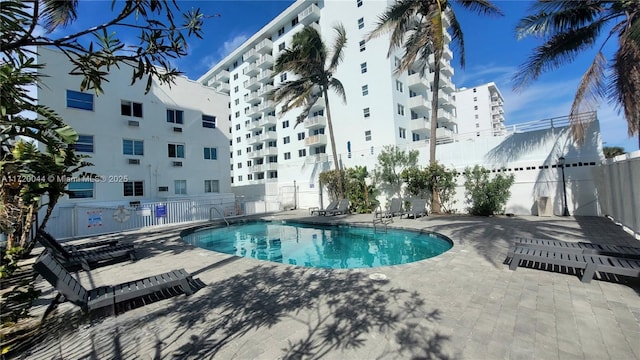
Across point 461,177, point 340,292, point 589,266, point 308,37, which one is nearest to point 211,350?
point 340,292

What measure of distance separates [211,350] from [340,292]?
7.25 ft

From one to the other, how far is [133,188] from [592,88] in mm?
23826

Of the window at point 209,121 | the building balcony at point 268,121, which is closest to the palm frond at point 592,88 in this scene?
the window at point 209,121

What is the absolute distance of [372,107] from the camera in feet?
97.3

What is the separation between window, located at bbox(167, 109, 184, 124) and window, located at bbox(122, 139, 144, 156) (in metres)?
2.70

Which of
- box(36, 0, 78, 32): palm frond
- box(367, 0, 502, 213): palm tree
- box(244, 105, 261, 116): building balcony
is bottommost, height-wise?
box(36, 0, 78, 32): palm frond

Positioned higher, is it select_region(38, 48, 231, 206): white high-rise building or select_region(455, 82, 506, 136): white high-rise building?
select_region(455, 82, 506, 136): white high-rise building

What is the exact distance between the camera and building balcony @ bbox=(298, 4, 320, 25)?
35000mm

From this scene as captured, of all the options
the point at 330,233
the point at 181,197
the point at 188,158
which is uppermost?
the point at 188,158

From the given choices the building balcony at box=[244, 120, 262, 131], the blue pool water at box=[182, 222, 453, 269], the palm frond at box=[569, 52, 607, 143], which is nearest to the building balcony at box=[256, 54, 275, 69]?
the building balcony at box=[244, 120, 262, 131]

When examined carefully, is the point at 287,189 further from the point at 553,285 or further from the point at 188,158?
the point at 553,285

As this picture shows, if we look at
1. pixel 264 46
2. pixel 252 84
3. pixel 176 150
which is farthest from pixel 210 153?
pixel 264 46

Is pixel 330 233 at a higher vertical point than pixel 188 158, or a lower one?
lower

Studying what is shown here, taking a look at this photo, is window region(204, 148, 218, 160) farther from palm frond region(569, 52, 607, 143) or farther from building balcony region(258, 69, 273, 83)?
building balcony region(258, 69, 273, 83)
